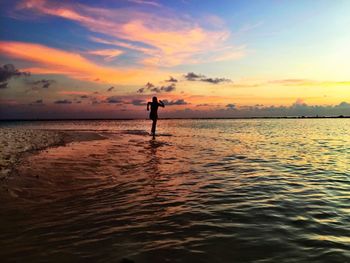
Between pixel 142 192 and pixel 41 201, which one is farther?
pixel 142 192

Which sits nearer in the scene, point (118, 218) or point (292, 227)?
point (292, 227)

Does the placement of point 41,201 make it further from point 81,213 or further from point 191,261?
point 191,261

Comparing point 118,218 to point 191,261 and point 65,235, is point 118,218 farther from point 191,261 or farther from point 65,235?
point 191,261

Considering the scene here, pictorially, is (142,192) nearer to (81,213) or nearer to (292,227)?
(81,213)

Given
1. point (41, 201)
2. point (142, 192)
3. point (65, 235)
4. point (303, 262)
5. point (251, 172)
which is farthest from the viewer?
point (251, 172)

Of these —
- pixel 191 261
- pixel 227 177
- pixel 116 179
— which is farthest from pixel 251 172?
pixel 191 261

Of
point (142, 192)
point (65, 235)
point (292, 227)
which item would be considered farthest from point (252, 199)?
point (65, 235)

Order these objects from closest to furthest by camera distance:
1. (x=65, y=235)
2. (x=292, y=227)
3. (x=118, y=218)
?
(x=65, y=235) → (x=292, y=227) → (x=118, y=218)

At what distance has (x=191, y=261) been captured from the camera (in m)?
4.62

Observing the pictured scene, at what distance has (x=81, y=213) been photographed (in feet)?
22.7

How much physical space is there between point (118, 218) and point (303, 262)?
3601 millimetres

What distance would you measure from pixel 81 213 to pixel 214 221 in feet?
9.36

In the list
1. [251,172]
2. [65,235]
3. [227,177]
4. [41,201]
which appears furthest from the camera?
[251,172]

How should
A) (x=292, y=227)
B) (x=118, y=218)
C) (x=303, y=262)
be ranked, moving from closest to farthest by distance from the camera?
(x=303, y=262)
(x=292, y=227)
(x=118, y=218)
